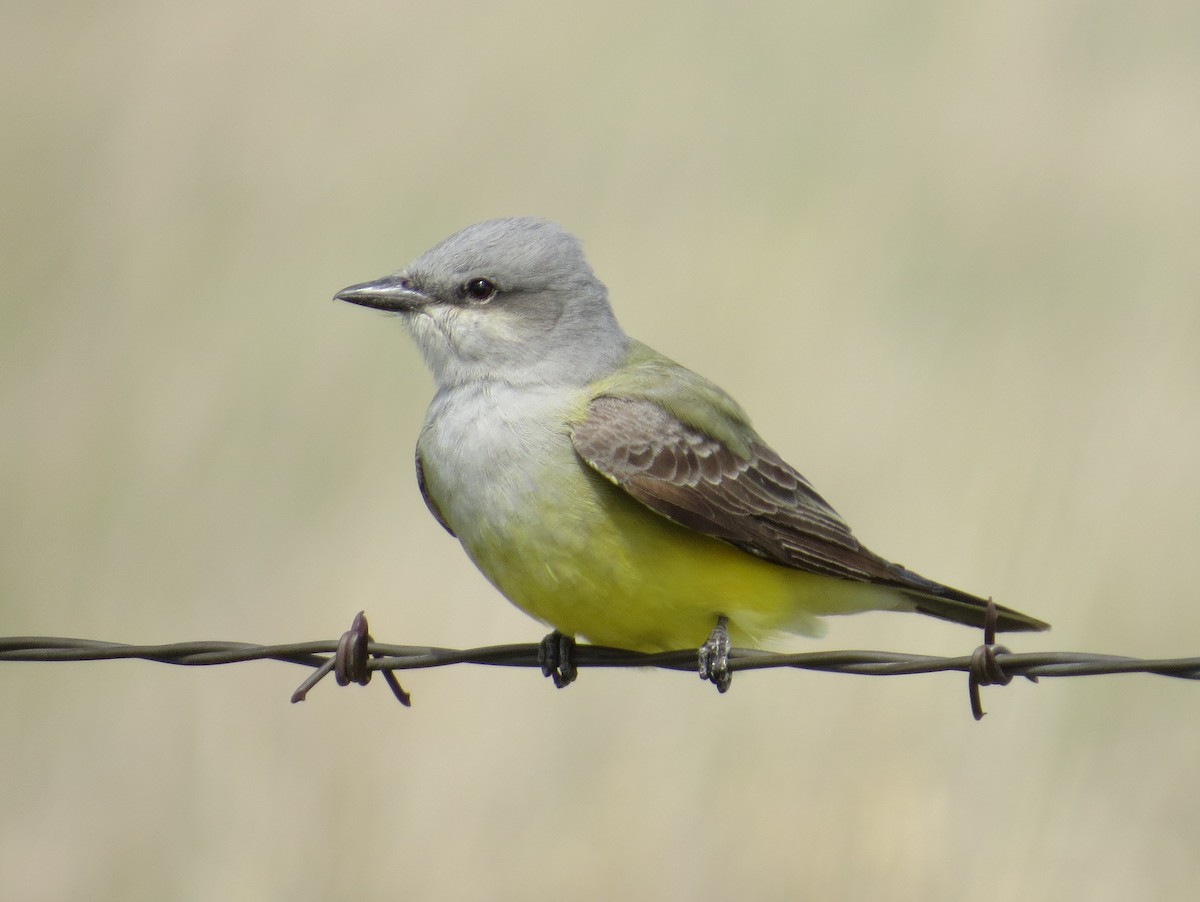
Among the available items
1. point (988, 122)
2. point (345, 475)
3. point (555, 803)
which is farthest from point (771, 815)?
point (988, 122)

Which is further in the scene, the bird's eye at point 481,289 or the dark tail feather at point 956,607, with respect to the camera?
the bird's eye at point 481,289

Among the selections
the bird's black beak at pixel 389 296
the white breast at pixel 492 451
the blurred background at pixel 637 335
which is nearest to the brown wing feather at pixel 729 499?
the white breast at pixel 492 451

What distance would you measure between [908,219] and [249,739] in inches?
180

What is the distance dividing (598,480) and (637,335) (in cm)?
358

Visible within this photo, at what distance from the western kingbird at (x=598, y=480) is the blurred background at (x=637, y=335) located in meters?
1.73

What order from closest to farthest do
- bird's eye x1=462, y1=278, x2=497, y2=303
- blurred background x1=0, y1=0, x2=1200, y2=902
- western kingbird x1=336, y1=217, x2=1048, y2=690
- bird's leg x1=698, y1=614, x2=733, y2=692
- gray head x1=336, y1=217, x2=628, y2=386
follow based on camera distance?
bird's leg x1=698, y1=614, x2=733, y2=692 → western kingbird x1=336, y1=217, x2=1048, y2=690 → gray head x1=336, y1=217, x2=628, y2=386 → bird's eye x1=462, y1=278, x2=497, y2=303 → blurred background x1=0, y1=0, x2=1200, y2=902

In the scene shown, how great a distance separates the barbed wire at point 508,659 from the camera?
11.0 ft

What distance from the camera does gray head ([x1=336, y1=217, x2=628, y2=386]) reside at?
5074mm

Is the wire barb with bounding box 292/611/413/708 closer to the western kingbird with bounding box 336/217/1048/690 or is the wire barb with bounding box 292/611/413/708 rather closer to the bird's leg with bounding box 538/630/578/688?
the western kingbird with bounding box 336/217/1048/690

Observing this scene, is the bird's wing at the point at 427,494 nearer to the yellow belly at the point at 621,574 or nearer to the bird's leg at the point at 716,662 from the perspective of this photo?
the yellow belly at the point at 621,574

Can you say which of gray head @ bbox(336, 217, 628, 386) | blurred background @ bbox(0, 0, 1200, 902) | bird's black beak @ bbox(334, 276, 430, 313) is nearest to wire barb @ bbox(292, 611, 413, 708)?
gray head @ bbox(336, 217, 628, 386)

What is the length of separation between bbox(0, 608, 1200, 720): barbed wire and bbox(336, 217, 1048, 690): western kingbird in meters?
0.28

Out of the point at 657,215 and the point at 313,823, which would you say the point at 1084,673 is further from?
the point at 657,215

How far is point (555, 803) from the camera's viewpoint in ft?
21.7
